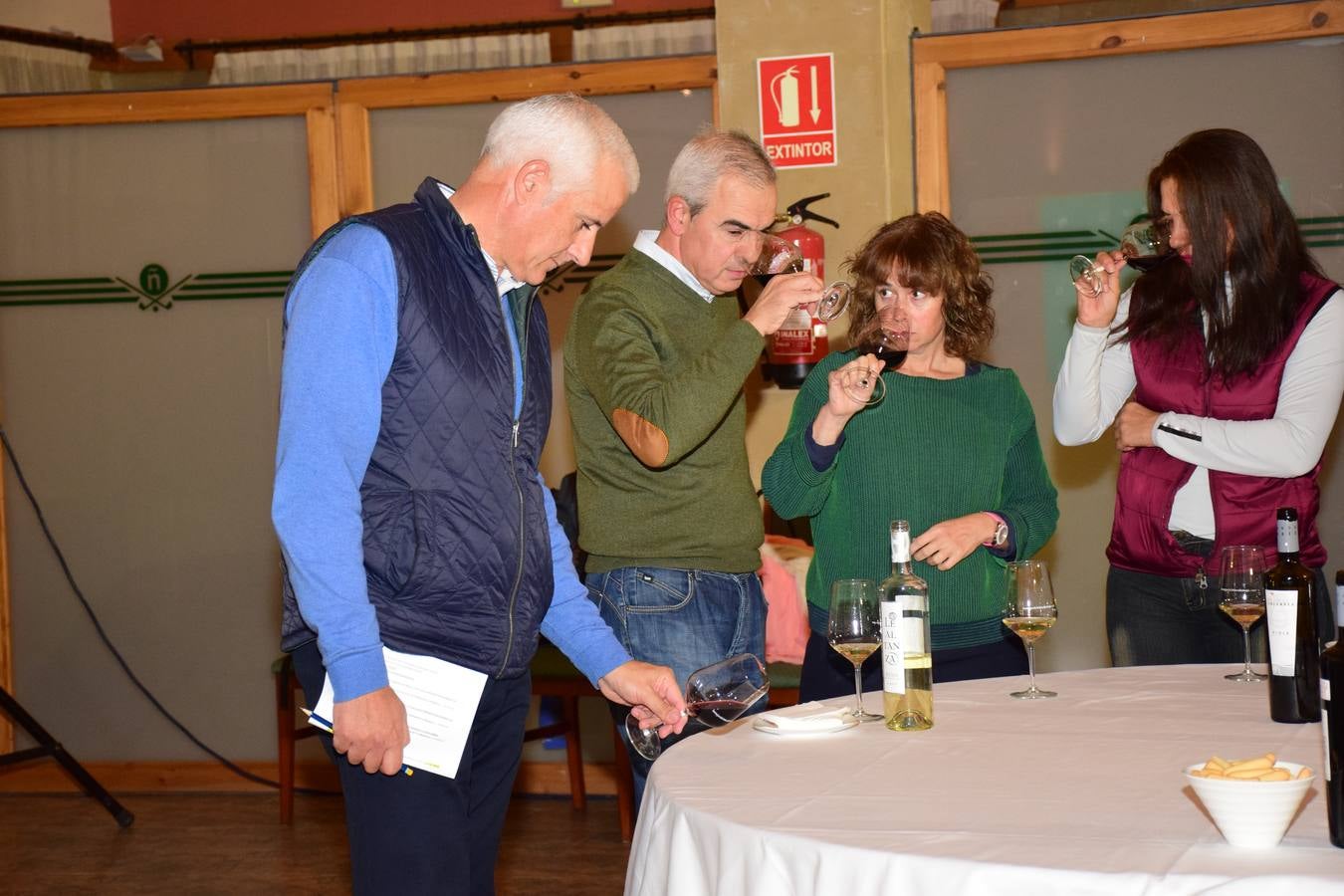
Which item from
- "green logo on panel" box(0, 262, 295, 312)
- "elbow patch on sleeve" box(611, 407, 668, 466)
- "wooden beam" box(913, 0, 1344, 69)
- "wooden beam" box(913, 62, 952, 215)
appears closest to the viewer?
"elbow patch on sleeve" box(611, 407, 668, 466)

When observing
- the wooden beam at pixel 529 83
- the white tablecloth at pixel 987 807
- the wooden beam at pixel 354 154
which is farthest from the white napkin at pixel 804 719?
the wooden beam at pixel 354 154

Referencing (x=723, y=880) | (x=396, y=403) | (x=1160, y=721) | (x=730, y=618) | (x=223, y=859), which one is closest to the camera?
(x=723, y=880)

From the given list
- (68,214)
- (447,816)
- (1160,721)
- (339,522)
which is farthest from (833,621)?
(68,214)

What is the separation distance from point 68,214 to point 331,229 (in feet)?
13.2

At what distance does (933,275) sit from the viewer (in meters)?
2.75

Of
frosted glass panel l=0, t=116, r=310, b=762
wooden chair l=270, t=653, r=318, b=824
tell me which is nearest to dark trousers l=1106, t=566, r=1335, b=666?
wooden chair l=270, t=653, r=318, b=824

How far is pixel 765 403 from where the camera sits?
475 cm

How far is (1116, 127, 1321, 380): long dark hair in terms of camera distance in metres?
2.86

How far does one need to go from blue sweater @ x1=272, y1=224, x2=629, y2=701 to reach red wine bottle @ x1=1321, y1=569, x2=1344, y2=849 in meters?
1.06

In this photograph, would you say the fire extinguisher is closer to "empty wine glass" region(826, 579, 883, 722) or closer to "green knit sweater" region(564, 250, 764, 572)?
"green knit sweater" region(564, 250, 764, 572)

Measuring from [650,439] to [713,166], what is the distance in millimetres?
576

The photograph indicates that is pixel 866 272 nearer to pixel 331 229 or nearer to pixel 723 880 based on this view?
pixel 331 229

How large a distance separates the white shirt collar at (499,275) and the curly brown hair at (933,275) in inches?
35.4

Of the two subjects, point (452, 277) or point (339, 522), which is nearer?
point (339, 522)
